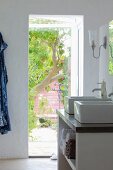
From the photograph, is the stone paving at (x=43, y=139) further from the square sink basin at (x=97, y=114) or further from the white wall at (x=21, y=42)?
the square sink basin at (x=97, y=114)

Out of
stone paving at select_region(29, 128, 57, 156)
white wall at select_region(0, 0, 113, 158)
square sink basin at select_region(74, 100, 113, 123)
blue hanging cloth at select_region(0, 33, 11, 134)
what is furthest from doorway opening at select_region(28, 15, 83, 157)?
square sink basin at select_region(74, 100, 113, 123)

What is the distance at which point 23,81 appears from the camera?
467 cm

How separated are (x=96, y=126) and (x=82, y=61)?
246 centimetres

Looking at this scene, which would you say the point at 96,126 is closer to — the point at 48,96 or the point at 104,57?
the point at 104,57

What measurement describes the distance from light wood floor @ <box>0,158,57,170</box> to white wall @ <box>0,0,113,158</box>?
168mm

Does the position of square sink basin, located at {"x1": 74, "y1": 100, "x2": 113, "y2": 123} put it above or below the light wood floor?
above

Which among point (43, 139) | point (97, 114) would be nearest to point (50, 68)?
point (43, 139)

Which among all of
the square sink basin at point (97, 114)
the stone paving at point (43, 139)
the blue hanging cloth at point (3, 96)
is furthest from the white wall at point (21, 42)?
the square sink basin at point (97, 114)

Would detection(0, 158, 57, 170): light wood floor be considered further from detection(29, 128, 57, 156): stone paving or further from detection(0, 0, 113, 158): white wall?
detection(29, 128, 57, 156): stone paving

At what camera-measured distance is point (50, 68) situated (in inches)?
207

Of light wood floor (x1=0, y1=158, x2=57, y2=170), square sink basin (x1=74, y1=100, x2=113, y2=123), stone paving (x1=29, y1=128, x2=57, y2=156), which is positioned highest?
square sink basin (x1=74, y1=100, x2=113, y2=123)

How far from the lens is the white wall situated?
462 cm

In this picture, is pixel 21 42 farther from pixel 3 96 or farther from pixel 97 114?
pixel 97 114

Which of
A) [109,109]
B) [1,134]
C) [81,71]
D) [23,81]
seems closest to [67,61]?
[81,71]
